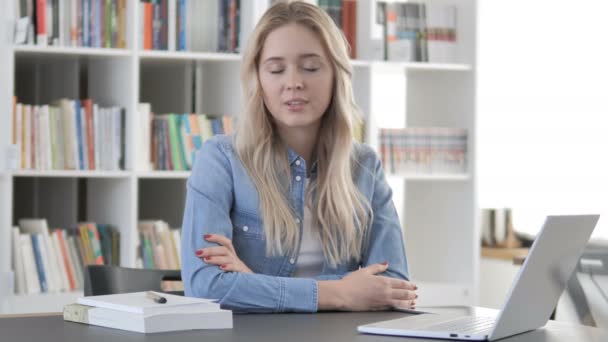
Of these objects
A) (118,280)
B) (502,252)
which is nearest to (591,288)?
(118,280)

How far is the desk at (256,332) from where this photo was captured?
156cm

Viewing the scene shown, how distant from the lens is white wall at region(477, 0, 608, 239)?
4590mm

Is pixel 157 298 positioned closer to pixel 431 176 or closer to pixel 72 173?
pixel 72 173

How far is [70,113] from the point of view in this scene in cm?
361

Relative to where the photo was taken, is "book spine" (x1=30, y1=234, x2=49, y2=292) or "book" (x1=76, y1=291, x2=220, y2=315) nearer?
"book" (x1=76, y1=291, x2=220, y2=315)

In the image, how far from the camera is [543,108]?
15.7 ft

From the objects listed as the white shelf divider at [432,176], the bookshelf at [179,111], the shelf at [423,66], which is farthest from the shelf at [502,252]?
the shelf at [423,66]

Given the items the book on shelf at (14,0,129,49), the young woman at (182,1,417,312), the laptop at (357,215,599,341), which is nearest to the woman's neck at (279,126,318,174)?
the young woman at (182,1,417,312)

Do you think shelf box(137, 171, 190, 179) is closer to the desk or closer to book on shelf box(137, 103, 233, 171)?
book on shelf box(137, 103, 233, 171)

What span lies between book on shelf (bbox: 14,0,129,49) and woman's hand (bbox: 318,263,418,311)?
6.36ft

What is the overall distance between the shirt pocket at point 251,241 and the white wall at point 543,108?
8.24 feet

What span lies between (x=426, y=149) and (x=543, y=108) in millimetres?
860

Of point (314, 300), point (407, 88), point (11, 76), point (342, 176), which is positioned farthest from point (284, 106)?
point (407, 88)

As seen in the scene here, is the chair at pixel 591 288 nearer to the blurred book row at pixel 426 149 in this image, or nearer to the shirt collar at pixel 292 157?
the shirt collar at pixel 292 157
